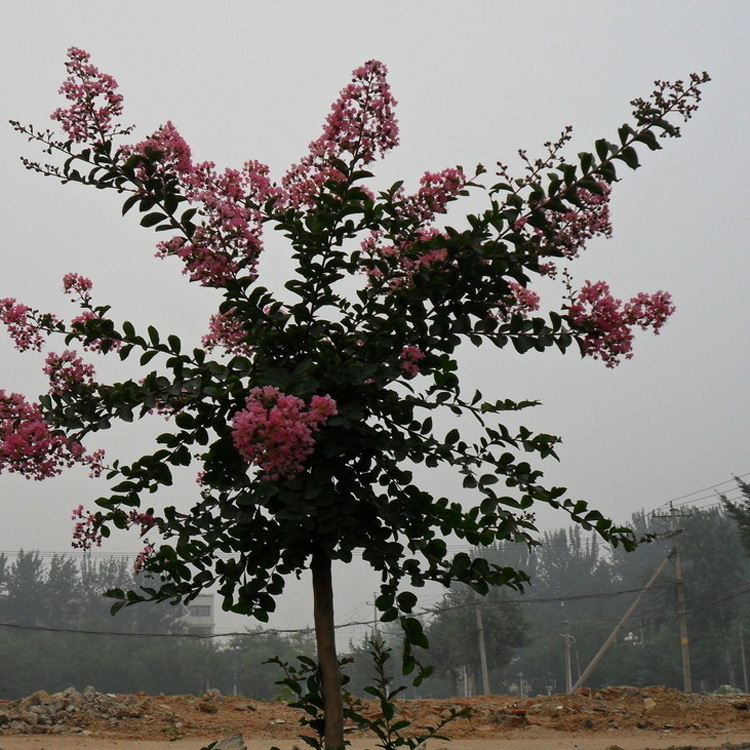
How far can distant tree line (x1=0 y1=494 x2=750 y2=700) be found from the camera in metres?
48.5

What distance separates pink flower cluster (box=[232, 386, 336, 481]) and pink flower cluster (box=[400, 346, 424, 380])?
49 centimetres

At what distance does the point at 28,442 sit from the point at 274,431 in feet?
3.52

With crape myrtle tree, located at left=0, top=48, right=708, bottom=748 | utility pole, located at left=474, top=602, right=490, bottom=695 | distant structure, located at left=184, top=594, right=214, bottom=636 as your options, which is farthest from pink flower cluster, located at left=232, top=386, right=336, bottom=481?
distant structure, located at left=184, top=594, right=214, bottom=636

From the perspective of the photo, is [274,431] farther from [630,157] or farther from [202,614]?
[202,614]

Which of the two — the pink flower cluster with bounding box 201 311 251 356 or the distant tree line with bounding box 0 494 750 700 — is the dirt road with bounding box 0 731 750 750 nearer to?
the pink flower cluster with bounding box 201 311 251 356

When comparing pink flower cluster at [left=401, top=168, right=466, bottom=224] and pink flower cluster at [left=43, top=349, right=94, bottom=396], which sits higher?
pink flower cluster at [left=401, top=168, right=466, bottom=224]

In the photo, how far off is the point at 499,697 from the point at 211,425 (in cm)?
1373

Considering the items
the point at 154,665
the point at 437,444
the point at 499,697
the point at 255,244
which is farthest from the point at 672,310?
the point at 154,665

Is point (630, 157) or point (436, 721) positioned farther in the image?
point (436, 721)

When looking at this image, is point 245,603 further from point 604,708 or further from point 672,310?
point 604,708

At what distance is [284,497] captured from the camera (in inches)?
117

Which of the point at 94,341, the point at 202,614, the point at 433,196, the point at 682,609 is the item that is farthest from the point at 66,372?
the point at 202,614

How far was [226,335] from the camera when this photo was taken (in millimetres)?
3859

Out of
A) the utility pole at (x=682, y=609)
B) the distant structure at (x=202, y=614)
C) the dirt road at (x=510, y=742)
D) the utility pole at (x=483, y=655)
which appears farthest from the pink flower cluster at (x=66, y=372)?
the distant structure at (x=202, y=614)
